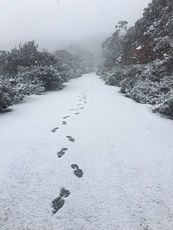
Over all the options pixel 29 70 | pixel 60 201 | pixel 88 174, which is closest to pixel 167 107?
pixel 88 174

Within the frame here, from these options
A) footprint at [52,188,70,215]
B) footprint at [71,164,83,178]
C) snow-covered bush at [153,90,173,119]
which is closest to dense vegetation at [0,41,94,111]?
snow-covered bush at [153,90,173,119]

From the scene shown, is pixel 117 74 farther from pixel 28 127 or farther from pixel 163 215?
pixel 163 215

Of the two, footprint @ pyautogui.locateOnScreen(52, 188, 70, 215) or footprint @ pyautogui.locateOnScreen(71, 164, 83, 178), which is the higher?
footprint @ pyautogui.locateOnScreen(52, 188, 70, 215)

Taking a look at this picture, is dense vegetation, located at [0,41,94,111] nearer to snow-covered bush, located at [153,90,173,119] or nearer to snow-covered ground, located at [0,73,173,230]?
snow-covered ground, located at [0,73,173,230]

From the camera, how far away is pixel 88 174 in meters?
3.46

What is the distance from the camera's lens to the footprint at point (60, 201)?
8.63 ft

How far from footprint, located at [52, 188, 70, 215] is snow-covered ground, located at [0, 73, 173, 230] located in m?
0.02

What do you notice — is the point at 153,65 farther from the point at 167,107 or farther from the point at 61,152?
the point at 61,152

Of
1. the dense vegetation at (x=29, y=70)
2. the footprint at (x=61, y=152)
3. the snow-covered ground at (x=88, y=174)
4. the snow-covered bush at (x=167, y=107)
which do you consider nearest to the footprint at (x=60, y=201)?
the snow-covered ground at (x=88, y=174)

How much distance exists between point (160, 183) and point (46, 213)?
1.69 m

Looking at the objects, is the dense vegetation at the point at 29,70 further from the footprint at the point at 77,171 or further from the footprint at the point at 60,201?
the footprint at the point at 60,201

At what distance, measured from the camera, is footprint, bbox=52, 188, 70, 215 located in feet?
8.63

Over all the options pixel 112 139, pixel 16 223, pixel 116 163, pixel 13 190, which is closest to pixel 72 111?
pixel 112 139

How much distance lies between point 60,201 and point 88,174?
79cm
